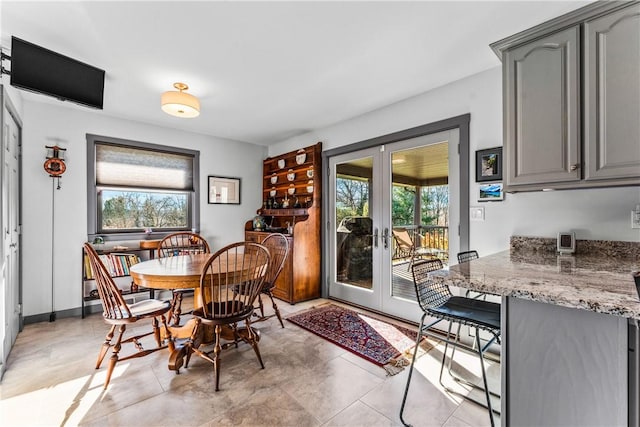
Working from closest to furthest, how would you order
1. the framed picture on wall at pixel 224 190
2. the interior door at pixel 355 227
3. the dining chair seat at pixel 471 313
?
the dining chair seat at pixel 471 313 → the interior door at pixel 355 227 → the framed picture on wall at pixel 224 190

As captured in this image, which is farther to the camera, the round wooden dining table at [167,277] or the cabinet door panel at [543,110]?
the round wooden dining table at [167,277]

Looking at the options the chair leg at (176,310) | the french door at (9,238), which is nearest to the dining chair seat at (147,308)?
the chair leg at (176,310)

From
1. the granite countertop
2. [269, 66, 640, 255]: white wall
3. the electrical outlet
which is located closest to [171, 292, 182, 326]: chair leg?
the granite countertop

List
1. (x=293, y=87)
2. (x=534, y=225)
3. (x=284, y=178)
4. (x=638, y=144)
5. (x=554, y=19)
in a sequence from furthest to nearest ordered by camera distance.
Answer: (x=284, y=178) < (x=293, y=87) < (x=534, y=225) < (x=554, y=19) < (x=638, y=144)

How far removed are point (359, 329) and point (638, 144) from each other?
8.42 ft

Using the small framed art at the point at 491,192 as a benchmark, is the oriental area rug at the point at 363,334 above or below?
below

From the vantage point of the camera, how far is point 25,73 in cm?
210

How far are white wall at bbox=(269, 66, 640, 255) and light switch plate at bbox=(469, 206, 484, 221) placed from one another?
0.14 ft

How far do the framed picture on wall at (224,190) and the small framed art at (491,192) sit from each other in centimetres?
380

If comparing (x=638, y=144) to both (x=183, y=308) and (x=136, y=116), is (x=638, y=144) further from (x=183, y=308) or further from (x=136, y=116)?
(x=136, y=116)

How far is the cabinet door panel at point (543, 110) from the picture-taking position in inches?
68.2

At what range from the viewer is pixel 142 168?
407 cm

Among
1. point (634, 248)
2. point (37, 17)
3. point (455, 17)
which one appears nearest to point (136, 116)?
point (37, 17)

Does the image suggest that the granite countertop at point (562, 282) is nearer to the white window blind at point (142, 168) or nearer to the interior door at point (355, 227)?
the interior door at point (355, 227)
